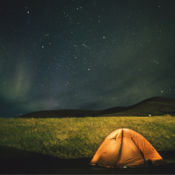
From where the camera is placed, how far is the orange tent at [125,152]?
36.0 ft

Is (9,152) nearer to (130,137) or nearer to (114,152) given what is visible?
(114,152)

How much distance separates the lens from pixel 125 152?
1109cm

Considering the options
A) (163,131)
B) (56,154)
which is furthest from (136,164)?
(163,131)

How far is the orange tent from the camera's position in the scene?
36.0 ft

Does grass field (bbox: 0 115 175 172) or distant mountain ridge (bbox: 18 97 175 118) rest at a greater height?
distant mountain ridge (bbox: 18 97 175 118)

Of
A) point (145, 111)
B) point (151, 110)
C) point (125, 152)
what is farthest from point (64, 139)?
point (151, 110)

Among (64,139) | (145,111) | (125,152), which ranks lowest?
(64,139)

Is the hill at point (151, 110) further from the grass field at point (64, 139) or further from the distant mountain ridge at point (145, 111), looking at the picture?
the grass field at point (64, 139)

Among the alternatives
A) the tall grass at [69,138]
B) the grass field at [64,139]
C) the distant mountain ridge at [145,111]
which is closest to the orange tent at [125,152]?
the grass field at [64,139]

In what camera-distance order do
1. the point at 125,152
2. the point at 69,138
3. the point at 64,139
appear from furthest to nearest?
the point at 69,138 < the point at 64,139 < the point at 125,152

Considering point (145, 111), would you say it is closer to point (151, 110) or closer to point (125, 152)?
point (151, 110)

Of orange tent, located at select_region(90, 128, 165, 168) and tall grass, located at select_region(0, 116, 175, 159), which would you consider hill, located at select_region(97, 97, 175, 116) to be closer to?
tall grass, located at select_region(0, 116, 175, 159)

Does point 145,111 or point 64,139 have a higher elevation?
point 145,111

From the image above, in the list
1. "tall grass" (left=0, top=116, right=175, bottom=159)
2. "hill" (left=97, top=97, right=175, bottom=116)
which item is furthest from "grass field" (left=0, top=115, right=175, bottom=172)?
"hill" (left=97, top=97, right=175, bottom=116)
